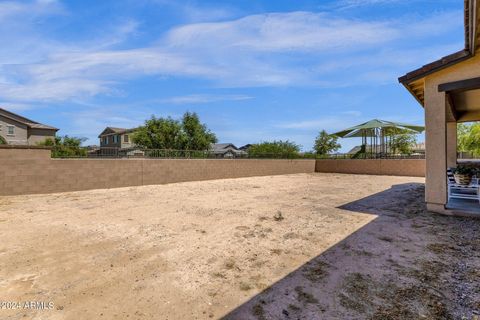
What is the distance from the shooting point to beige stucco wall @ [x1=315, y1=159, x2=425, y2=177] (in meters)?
13.0

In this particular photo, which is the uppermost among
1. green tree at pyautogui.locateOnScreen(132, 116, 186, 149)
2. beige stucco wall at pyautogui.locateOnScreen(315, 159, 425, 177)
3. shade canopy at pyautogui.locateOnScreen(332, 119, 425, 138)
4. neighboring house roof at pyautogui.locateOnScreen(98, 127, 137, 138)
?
neighboring house roof at pyautogui.locateOnScreen(98, 127, 137, 138)

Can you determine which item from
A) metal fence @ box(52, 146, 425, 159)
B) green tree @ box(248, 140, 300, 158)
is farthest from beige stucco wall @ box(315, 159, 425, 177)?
green tree @ box(248, 140, 300, 158)

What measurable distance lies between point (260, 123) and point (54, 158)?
28.8 m

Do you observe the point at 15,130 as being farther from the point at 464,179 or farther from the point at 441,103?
the point at 464,179

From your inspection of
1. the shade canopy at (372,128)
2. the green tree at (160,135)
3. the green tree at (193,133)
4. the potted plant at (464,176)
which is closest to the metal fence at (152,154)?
the shade canopy at (372,128)

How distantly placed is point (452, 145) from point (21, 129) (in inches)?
1286

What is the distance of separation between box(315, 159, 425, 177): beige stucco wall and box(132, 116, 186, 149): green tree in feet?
46.8

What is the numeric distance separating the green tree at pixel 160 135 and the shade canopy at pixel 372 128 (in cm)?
1565

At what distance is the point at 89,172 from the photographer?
8.23 metres

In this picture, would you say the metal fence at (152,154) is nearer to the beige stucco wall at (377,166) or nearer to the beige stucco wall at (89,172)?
the beige stucco wall at (89,172)

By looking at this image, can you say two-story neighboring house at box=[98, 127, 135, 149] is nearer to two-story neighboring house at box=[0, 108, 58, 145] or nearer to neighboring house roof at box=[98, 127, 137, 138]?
neighboring house roof at box=[98, 127, 137, 138]

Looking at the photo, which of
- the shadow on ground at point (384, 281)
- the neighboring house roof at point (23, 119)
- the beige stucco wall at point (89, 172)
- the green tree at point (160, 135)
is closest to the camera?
the shadow on ground at point (384, 281)

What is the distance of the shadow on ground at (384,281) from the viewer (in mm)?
1835

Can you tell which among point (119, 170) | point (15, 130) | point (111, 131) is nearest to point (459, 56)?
point (119, 170)
